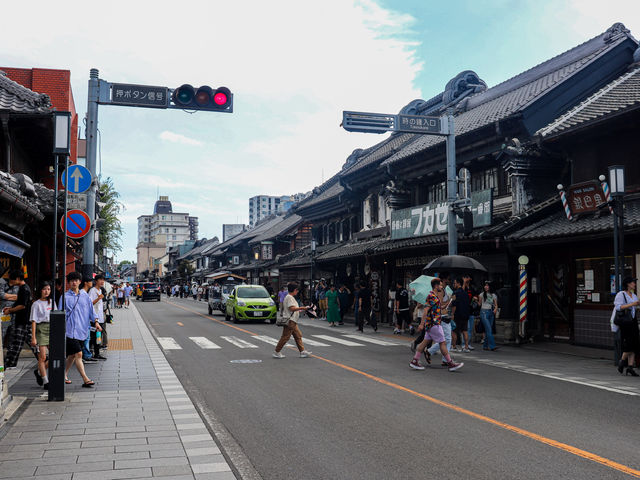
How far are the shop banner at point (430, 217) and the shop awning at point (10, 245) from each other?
1353 centimetres

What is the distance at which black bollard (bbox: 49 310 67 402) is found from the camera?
26.8 ft

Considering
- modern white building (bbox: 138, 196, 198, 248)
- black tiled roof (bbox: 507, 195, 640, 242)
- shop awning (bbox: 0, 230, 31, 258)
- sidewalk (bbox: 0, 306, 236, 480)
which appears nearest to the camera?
sidewalk (bbox: 0, 306, 236, 480)

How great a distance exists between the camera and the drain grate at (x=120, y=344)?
1581 centimetres

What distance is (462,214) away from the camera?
1750 cm

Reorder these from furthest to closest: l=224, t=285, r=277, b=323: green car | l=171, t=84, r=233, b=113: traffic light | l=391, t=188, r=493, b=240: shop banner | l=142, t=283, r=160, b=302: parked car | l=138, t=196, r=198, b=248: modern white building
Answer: l=138, t=196, r=198, b=248: modern white building
l=142, t=283, r=160, b=302: parked car
l=224, t=285, r=277, b=323: green car
l=391, t=188, r=493, b=240: shop banner
l=171, t=84, r=233, b=113: traffic light

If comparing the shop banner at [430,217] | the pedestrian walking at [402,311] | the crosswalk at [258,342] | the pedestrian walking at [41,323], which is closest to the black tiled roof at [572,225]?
the shop banner at [430,217]

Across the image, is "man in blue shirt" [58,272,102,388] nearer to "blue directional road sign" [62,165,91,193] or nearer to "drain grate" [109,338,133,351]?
"blue directional road sign" [62,165,91,193]

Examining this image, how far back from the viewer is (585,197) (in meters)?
15.2

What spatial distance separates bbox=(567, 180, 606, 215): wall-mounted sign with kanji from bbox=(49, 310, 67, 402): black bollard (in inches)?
506

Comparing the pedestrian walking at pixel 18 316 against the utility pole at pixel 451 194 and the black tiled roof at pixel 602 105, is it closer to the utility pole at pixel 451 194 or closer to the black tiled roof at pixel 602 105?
the utility pole at pixel 451 194

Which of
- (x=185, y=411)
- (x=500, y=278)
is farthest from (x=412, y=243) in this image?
(x=185, y=411)

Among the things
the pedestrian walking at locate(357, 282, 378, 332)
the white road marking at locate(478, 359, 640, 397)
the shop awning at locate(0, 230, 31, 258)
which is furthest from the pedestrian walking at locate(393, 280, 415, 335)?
the shop awning at locate(0, 230, 31, 258)

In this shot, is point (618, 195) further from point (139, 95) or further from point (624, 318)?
point (139, 95)

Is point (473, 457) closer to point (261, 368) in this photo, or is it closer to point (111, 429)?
point (111, 429)
